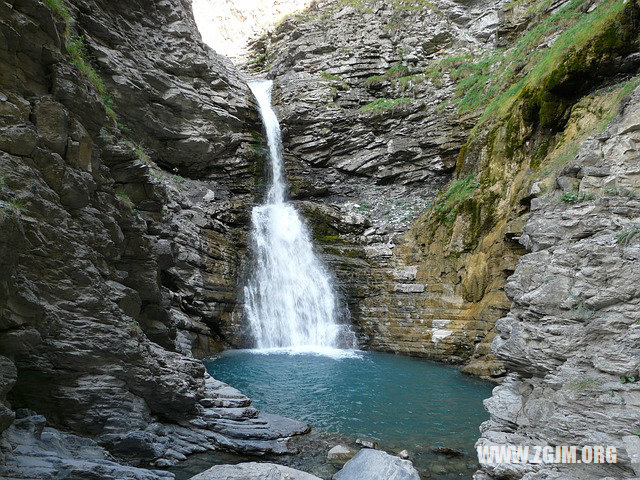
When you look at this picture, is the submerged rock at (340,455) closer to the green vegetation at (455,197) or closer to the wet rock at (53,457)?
the wet rock at (53,457)

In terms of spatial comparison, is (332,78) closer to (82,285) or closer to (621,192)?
(621,192)

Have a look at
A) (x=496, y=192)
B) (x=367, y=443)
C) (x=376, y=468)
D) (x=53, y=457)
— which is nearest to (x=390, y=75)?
(x=496, y=192)

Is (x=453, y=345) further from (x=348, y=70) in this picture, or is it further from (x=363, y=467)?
(x=348, y=70)

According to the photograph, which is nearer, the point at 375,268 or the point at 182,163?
the point at 375,268

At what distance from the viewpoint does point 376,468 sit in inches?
247

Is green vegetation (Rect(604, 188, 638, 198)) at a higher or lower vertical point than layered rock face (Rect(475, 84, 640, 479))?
higher

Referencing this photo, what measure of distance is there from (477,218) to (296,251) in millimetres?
9207

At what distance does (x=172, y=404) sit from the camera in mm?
7625

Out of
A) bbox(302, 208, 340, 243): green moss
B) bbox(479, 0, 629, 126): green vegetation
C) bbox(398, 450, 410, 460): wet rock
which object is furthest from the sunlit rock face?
bbox(398, 450, 410, 460): wet rock

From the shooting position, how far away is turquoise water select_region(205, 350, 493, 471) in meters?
8.89

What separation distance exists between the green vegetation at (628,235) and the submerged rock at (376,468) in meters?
4.44

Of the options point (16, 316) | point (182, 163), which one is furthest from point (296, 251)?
point (16, 316)

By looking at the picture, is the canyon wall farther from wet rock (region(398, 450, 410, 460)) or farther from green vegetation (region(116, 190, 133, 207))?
green vegetation (region(116, 190, 133, 207))

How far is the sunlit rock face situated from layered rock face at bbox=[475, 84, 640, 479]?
37.7 metres
